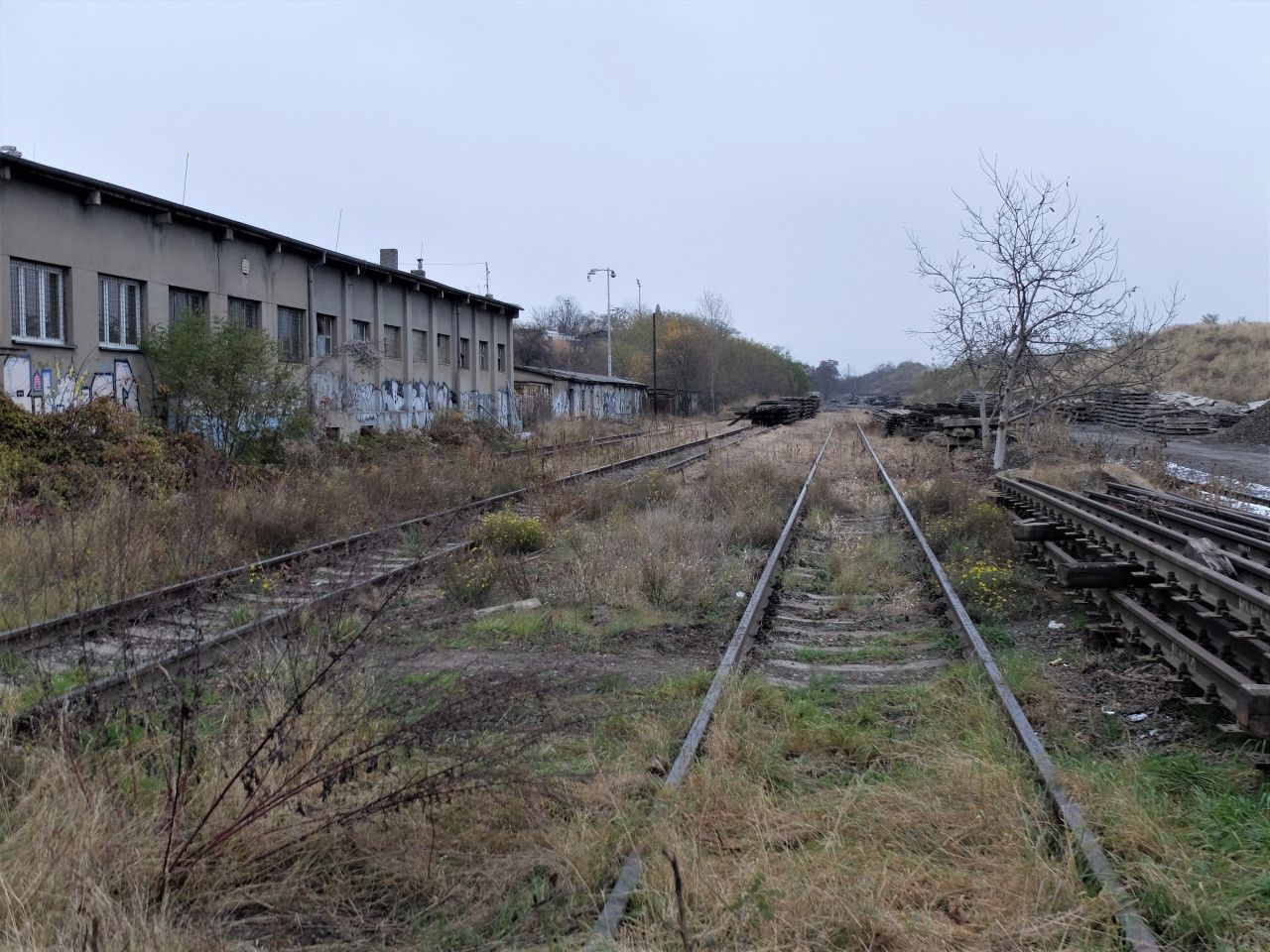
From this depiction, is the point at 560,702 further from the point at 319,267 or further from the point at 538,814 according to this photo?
the point at 319,267

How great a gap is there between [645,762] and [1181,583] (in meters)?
4.22

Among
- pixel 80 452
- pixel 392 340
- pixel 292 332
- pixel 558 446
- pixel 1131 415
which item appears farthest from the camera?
pixel 1131 415

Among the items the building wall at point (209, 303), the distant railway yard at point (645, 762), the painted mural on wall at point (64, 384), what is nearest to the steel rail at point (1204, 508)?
the distant railway yard at point (645, 762)

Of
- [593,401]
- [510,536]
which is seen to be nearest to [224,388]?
[510,536]

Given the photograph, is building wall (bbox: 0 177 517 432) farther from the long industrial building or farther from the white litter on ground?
the white litter on ground

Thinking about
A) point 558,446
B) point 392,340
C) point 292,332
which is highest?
point 392,340

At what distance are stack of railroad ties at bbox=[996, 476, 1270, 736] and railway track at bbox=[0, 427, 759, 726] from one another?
13.7ft

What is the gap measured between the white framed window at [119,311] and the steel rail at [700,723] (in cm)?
1441

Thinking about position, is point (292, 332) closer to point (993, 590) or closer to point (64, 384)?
point (64, 384)

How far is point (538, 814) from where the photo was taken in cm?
401

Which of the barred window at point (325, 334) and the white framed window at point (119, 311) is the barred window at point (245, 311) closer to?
the white framed window at point (119, 311)

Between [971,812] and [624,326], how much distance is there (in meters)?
90.8

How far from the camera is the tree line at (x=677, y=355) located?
77.4m

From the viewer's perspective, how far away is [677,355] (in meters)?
77.2
